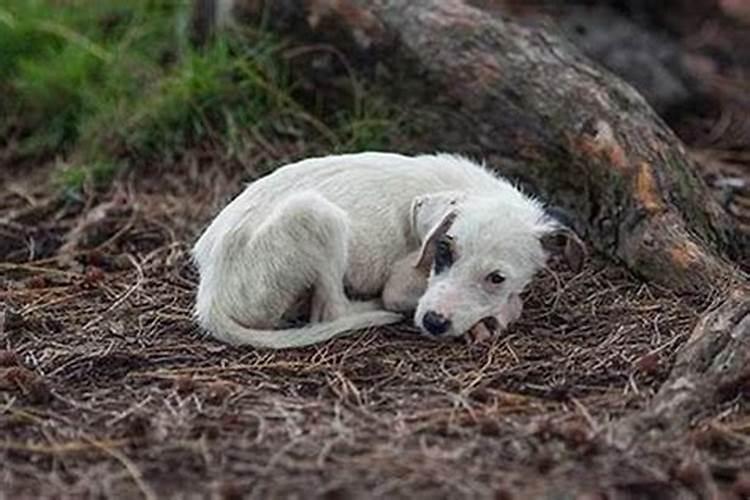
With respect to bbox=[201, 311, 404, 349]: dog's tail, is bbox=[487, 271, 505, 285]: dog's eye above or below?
above

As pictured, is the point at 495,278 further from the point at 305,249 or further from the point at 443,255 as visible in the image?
the point at 305,249

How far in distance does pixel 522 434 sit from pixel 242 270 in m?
1.52

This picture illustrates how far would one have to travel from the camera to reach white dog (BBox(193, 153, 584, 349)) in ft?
19.0

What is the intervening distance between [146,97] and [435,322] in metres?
3.36

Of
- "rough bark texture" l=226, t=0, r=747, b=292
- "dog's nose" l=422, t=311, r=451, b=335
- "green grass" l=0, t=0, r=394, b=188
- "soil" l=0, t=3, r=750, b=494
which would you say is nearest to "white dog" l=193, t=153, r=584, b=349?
"dog's nose" l=422, t=311, r=451, b=335

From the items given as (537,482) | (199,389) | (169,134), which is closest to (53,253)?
(169,134)

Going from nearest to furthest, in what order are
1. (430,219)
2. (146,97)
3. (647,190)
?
1. (430,219)
2. (647,190)
3. (146,97)

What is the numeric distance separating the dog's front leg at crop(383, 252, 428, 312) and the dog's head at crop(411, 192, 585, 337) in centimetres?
5

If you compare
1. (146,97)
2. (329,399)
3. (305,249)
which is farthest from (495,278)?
(146,97)

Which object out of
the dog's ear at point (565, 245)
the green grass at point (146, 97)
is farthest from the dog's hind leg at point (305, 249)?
the green grass at point (146, 97)

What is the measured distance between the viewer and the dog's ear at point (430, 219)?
229 inches

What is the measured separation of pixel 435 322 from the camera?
5688mm

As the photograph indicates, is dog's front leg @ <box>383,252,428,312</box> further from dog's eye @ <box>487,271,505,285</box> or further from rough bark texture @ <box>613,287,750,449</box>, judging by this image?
rough bark texture @ <box>613,287,750,449</box>

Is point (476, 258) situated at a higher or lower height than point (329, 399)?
higher
